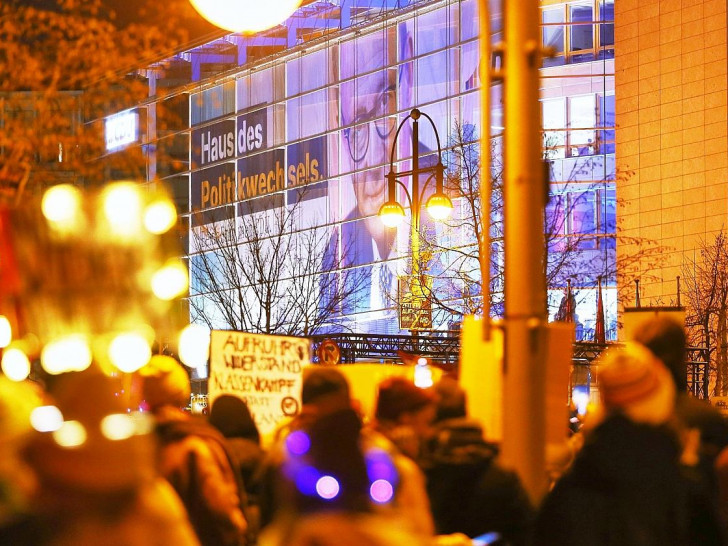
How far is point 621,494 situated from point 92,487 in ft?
7.35

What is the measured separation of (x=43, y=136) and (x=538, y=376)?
1185 centimetres

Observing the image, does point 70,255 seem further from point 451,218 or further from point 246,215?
point 246,215

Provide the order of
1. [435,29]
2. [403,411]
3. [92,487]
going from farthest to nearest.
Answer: [435,29]
[403,411]
[92,487]

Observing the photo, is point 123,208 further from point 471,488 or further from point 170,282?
point 471,488

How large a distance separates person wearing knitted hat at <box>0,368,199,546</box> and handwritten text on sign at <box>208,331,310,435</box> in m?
7.86

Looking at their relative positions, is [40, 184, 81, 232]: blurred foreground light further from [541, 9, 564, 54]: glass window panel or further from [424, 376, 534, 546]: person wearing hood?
[541, 9, 564, 54]: glass window panel

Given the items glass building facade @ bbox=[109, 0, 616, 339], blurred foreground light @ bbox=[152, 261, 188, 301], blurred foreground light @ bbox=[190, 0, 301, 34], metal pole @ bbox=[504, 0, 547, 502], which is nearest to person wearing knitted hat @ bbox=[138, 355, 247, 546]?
metal pole @ bbox=[504, 0, 547, 502]

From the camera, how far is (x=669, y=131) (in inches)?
1984

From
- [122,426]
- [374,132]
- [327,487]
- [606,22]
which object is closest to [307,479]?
[327,487]

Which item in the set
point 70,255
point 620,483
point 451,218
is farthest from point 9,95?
point 451,218

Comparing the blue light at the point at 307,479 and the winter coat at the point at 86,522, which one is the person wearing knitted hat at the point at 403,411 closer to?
the blue light at the point at 307,479

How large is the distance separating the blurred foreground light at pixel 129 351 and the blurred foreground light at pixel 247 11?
4.34m

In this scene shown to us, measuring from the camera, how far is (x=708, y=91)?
49219 millimetres

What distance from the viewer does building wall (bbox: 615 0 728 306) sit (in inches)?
1924
